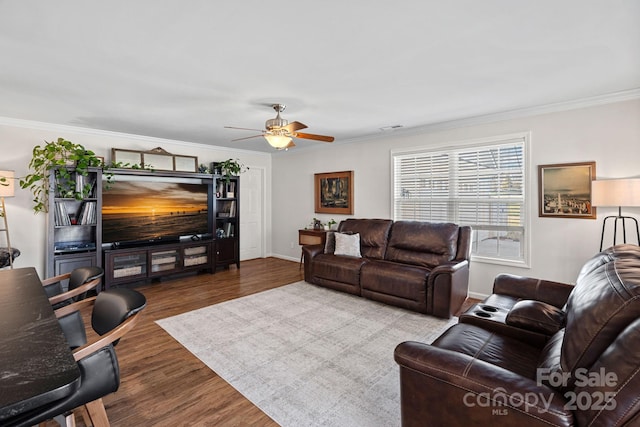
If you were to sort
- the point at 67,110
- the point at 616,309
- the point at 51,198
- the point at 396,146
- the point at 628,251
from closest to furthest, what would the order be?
the point at 616,309 < the point at 628,251 < the point at 67,110 < the point at 51,198 < the point at 396,146

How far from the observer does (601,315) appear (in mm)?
1142

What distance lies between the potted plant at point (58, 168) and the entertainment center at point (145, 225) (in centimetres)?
10

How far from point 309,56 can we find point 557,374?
2.43 meters

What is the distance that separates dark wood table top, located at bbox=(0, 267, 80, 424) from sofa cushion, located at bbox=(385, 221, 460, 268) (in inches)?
A: 149

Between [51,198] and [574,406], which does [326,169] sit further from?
[574,406]

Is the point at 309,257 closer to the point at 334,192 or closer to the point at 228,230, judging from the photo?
the point at 334,192

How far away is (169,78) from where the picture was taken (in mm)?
2777

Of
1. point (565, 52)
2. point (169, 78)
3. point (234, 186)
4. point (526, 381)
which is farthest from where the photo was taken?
point (234, 186)

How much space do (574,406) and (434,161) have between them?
3978 millimetres

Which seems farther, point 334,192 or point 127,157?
point 334,192

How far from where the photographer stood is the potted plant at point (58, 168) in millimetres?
4000

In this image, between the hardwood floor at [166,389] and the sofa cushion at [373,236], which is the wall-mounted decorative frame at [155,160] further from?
the sofa cushion at [373,236]

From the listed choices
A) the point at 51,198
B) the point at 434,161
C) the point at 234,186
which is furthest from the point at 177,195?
the point at 434,161

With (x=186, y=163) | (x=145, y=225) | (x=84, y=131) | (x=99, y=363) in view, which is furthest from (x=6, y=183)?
(x=99, y=363)
